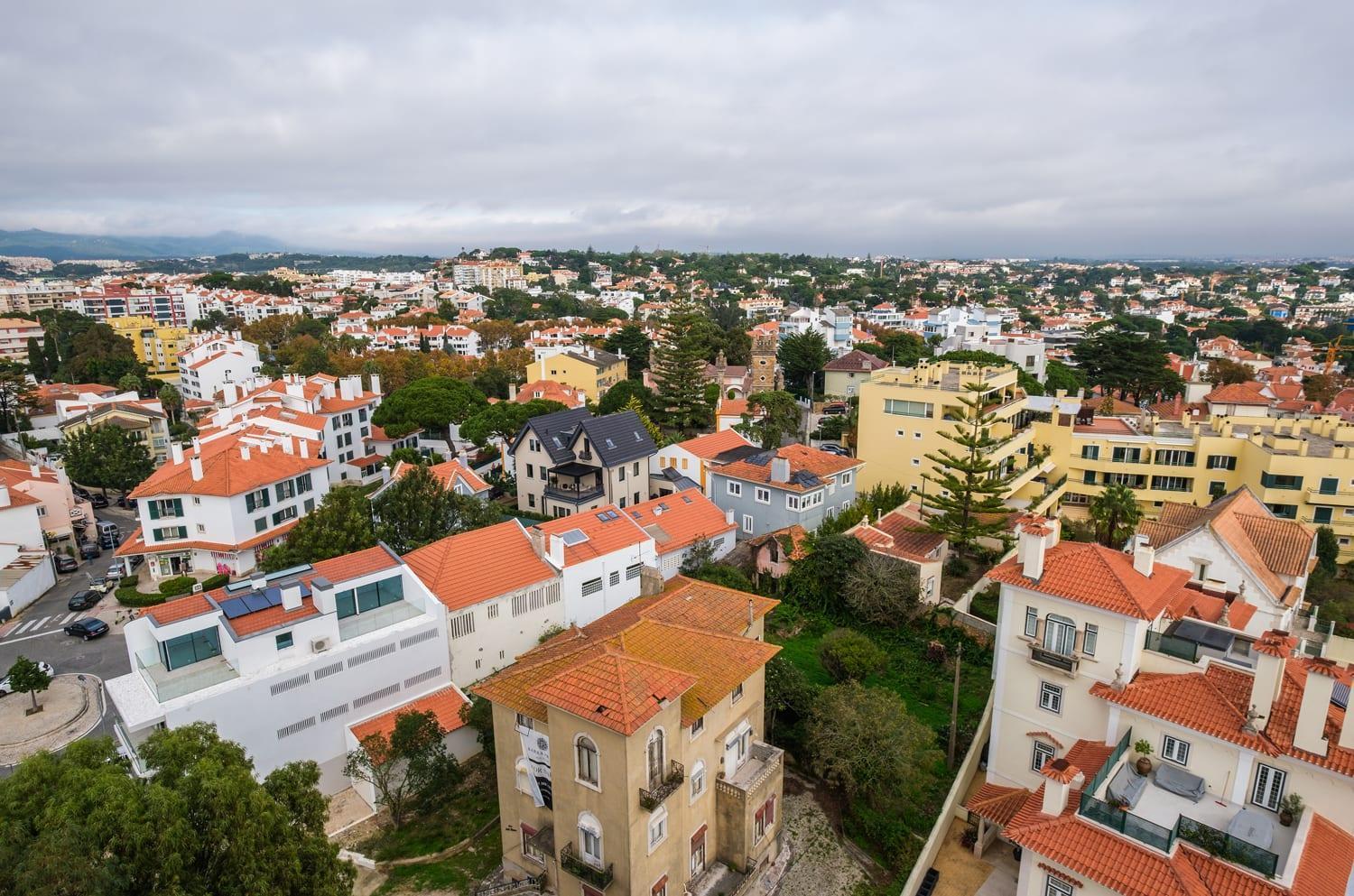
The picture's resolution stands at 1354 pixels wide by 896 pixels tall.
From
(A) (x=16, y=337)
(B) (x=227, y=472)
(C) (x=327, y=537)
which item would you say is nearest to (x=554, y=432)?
(C) (x=327, y=537)

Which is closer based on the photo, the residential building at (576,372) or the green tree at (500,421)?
the green tree at (500,421)

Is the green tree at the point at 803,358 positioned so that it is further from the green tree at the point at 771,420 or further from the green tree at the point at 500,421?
the green tree at the point at 500,421

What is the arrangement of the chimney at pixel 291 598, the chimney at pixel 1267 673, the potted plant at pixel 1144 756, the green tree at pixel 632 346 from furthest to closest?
the green tree at pixel 632 346, the chimney at pixel 291 598, the potted plant at pixel 1144 756, the chimney at pixel 1267 673

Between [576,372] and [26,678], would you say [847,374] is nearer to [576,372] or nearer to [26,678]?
[576,372]

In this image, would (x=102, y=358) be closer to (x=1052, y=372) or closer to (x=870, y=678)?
(x=870, y=678)

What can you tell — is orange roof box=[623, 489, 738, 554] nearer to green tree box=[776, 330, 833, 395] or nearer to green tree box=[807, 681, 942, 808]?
green tree box=[807, 681, 942, 808]

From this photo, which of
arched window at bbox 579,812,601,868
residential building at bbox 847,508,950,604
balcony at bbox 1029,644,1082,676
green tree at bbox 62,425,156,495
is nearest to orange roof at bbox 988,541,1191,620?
balcony at bbox 1029,644,1082,676

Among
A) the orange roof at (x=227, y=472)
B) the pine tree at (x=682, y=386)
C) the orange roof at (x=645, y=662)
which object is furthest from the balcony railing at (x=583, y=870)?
the pine tree at (x=682, y=386)
